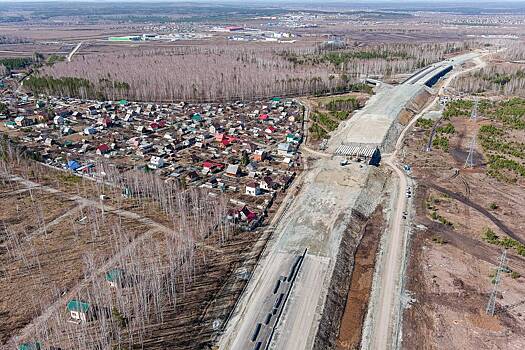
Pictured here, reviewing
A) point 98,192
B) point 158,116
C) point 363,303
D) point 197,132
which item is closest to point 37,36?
point 158,116

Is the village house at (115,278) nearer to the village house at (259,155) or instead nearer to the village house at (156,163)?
the village house at (156,163)

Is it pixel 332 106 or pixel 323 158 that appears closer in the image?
pixel 323 158

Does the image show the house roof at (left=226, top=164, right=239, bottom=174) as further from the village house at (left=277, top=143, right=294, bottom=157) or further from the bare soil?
the bare soil

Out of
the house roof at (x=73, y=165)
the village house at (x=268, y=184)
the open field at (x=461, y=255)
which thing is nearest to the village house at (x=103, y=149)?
the house roof at (x=73, y=165)

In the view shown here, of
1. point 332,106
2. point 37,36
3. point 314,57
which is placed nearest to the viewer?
point 332,106

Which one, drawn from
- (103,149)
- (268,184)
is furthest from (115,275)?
(103,149)

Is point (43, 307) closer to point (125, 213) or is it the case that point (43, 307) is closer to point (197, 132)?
point (125, 213)

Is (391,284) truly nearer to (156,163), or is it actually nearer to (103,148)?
(156,163)
